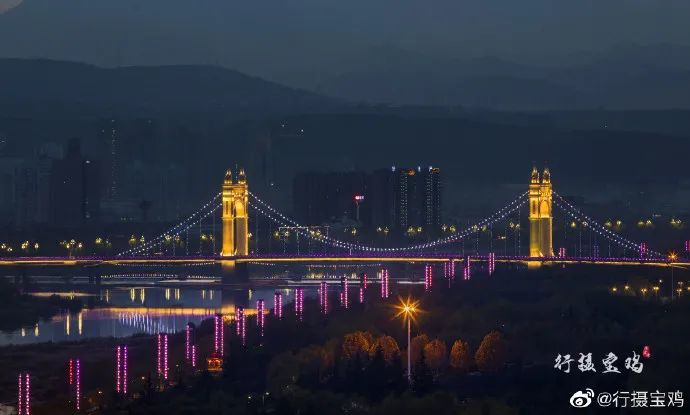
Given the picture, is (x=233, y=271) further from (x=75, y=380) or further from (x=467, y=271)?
(x=75, y=380)

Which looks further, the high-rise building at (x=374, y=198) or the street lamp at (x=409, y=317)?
the high-rise building at (x=374, y=198)

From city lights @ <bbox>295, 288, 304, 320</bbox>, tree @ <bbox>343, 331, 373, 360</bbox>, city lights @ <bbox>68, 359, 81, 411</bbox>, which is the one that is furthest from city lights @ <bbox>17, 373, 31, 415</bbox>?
city lights @ <bbox>295, 288, 304, 320</bbox>

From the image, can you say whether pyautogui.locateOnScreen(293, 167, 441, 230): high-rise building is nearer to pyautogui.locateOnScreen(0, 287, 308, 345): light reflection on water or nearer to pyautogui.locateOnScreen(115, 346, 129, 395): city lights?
pyautogui.locateOnScreen(0, 287, 308, 345): light reflection on water

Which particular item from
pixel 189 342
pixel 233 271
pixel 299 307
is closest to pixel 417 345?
pixel 189 342

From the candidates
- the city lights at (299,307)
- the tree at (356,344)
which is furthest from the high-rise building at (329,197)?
the tree at (356,344)

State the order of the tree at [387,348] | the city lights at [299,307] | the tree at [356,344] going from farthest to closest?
1. the city lights at [299,307]
2. the tree at [356,344]
3. the tree at [387,348]

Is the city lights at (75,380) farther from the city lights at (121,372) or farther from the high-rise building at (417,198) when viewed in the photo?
the high-rise building at (417,198)

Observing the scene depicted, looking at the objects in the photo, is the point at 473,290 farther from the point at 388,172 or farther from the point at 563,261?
the point at 388,172
